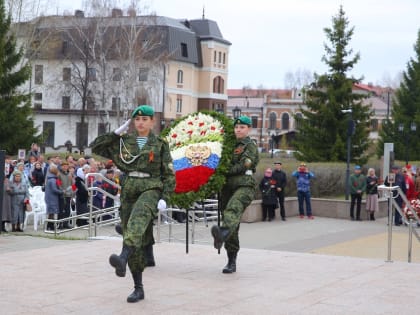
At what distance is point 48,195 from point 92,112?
42.4 m

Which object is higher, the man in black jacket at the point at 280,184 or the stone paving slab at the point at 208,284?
the man in black jacket at the point at 280,184

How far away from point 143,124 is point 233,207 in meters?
1.79

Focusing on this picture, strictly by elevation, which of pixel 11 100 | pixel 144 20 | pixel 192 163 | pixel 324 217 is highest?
pixel 144 20

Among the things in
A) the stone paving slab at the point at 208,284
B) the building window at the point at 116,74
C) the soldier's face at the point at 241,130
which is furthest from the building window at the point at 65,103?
the soldier's face at the point at 241,130

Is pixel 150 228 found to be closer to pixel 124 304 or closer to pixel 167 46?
pixel 124 304

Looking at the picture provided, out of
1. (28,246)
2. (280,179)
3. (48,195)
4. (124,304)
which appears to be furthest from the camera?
(280,179)

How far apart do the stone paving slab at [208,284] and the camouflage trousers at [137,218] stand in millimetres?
472

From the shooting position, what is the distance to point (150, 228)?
31.7ft

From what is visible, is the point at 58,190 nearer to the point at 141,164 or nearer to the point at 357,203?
the point at 141,164

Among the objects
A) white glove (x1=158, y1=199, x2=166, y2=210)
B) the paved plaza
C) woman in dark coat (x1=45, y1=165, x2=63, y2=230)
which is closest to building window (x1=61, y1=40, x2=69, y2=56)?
woman in dark coat (x1=45, y1=165, x2=63, y2=230)

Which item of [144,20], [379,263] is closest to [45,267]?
[379,263]

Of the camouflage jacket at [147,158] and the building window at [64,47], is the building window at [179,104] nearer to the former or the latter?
the building window at [64,47]

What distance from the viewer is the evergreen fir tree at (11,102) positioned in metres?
32.7

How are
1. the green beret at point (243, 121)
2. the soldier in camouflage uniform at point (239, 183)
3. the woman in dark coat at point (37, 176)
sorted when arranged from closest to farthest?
the soldier in camouflage uniform at point (239, 183) < the green beret at point (243, 121) < the woman in dark coat at point (37, 176)
